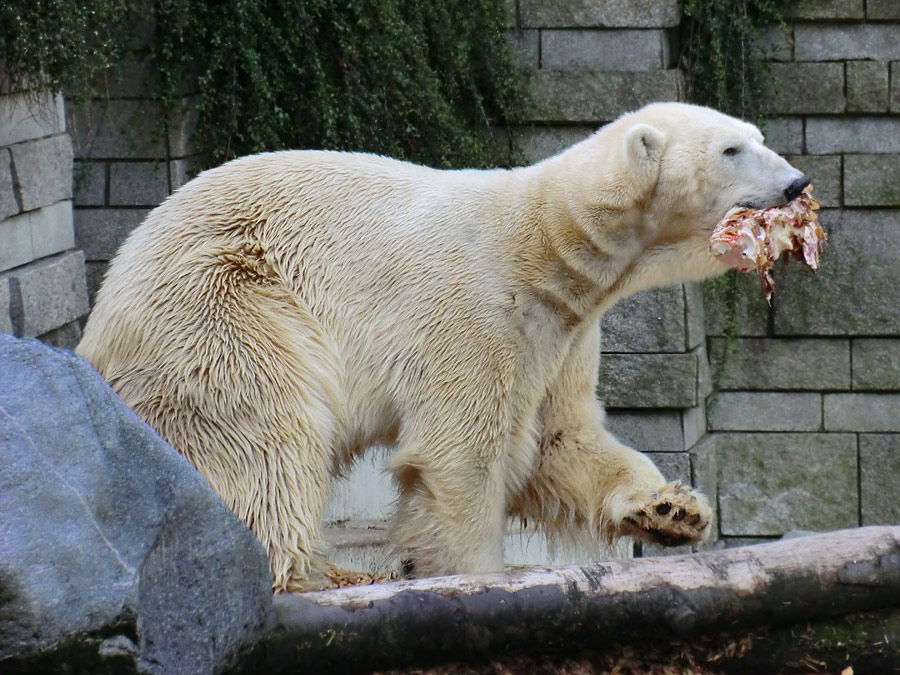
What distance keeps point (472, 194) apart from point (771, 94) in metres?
2.64

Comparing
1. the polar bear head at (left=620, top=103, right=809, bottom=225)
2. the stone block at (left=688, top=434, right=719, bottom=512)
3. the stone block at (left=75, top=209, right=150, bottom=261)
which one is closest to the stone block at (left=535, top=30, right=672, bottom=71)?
the stone block at (left=688, top=434, right=719, bottom=512)

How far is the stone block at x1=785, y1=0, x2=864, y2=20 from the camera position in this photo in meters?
5.78

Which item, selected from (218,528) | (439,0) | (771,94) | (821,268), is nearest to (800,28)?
(771,94)

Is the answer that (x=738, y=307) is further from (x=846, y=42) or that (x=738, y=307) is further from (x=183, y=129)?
(x=183, y=129)

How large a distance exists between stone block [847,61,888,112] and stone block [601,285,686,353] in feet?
4.01

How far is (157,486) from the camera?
2.57 metres

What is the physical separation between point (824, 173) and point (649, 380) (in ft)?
4.13

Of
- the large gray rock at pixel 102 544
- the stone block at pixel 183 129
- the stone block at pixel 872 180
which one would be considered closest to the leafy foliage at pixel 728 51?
the stone block at pixel 872 180

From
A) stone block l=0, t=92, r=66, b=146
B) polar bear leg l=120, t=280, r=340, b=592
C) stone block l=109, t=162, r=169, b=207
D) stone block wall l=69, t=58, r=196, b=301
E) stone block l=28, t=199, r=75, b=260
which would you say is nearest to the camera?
polar bear leg l=120, t=280, r=340, b=592

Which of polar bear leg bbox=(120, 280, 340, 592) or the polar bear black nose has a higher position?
the polar bear black nose

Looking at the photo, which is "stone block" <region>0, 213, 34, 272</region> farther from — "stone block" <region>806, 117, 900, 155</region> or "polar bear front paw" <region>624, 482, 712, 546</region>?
"stone block" <region>806, 117, 900, 155</region>

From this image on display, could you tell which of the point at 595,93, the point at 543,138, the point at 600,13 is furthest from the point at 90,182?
the point at 600,13

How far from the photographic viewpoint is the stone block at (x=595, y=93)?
5.67m

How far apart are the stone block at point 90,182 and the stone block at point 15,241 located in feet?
2.78
